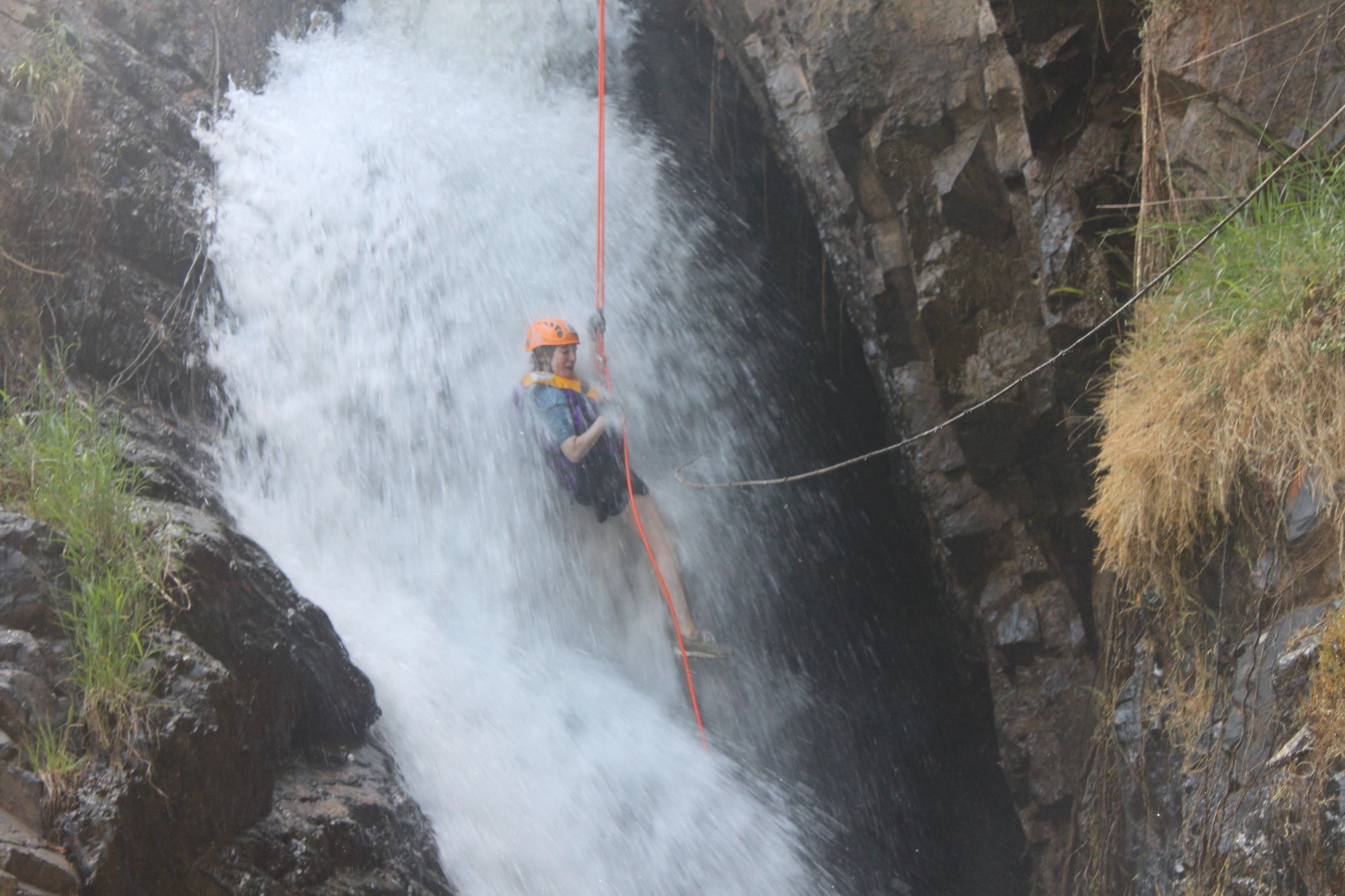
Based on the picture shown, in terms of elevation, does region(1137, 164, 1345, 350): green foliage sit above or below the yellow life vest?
below

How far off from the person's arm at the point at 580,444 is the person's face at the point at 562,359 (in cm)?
35

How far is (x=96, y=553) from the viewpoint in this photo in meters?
2.82

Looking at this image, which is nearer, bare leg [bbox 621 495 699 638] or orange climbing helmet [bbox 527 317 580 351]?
orange climbing helmet [bbox 527 317 580 351]

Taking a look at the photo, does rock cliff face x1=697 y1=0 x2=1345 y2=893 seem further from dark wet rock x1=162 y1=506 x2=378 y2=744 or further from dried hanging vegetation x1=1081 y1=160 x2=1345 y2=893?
dark wet rock x1=162 y1=506 x2=378 y2=744

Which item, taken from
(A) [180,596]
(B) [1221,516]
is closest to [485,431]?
(A) [180,596]

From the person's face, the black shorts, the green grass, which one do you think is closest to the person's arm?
the black shorts

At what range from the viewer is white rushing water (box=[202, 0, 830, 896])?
3.84 m

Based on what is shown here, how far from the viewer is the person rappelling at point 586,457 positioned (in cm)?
460

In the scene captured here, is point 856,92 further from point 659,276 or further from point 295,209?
point 295,209

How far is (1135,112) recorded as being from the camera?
3.50 m

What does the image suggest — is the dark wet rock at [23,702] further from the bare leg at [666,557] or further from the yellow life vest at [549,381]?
the bare leg at [666,557]

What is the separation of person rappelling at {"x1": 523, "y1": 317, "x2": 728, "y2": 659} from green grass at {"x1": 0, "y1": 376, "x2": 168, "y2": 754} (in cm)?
190

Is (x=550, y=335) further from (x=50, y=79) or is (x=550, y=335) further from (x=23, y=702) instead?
(x=50, y=79)

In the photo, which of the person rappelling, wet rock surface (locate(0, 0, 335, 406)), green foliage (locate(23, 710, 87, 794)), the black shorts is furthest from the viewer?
the black shorts
